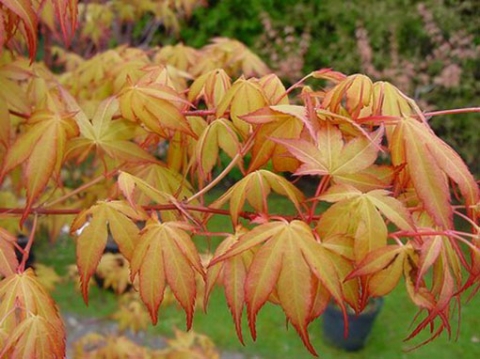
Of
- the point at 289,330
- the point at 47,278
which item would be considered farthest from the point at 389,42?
the point at 47,278

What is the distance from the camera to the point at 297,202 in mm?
903

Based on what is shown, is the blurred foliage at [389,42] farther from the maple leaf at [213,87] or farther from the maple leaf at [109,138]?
the maple leaf at [109,138]

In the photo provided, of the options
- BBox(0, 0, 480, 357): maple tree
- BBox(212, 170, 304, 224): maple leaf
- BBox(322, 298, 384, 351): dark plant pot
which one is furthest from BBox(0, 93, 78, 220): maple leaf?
BBox(322, 298, 384, 351): dark plant pot

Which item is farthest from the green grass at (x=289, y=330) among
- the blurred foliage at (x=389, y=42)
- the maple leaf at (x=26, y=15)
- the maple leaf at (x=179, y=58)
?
the maple leaf at (x=26, y=15)

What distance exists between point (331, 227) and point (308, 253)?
67mm

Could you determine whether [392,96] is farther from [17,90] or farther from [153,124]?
[17,90]

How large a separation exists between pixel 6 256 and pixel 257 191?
0.36 metres

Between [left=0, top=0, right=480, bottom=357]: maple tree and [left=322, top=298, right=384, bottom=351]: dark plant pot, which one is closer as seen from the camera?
[left=0, top=0, right=480, bottom=357]: maple tree

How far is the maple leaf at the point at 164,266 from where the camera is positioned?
2.75 ft

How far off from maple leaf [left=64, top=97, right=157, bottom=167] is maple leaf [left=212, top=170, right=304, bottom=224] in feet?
0.64

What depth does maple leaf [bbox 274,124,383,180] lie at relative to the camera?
2.76 feet

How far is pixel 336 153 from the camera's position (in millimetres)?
860

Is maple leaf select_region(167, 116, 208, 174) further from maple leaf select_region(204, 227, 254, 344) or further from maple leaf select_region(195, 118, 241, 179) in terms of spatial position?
maple leaf select_region(204, 227, 254, 344)

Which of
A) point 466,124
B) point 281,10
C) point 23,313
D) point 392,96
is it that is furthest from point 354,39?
point 23,313
